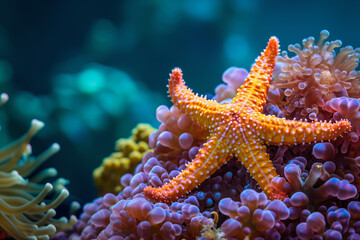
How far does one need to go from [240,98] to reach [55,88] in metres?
2.58

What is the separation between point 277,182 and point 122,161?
191 cm

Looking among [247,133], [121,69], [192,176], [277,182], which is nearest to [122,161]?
[121,69]

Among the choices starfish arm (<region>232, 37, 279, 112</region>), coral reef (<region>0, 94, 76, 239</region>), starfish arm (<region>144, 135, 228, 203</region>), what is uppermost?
starfish arm (<region>232, 37, 279, 112</region>)

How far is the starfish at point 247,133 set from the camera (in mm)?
1511

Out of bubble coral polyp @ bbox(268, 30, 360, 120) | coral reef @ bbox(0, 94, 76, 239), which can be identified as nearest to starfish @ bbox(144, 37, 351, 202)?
bubble coral polyp @ bbox(268, 30, 360, 120)

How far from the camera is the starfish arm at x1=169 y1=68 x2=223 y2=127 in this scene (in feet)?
5.81

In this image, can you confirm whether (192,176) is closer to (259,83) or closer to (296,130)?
(296,130)

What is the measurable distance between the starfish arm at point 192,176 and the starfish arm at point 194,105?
19cm

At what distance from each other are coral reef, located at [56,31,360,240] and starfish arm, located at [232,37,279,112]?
8 centimetres

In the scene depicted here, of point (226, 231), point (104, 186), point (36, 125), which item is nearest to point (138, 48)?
point (104, 186)

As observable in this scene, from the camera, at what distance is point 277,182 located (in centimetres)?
143

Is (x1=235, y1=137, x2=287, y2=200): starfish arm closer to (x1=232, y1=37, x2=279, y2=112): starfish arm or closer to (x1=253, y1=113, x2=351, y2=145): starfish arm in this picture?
(x1=253, y1=113, x2=351, y2=145): starfish arm

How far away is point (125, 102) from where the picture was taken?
3758 mm

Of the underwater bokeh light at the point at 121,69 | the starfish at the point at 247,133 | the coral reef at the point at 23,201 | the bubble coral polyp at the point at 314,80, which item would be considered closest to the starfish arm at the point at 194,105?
the starfish at the point at 247,133
